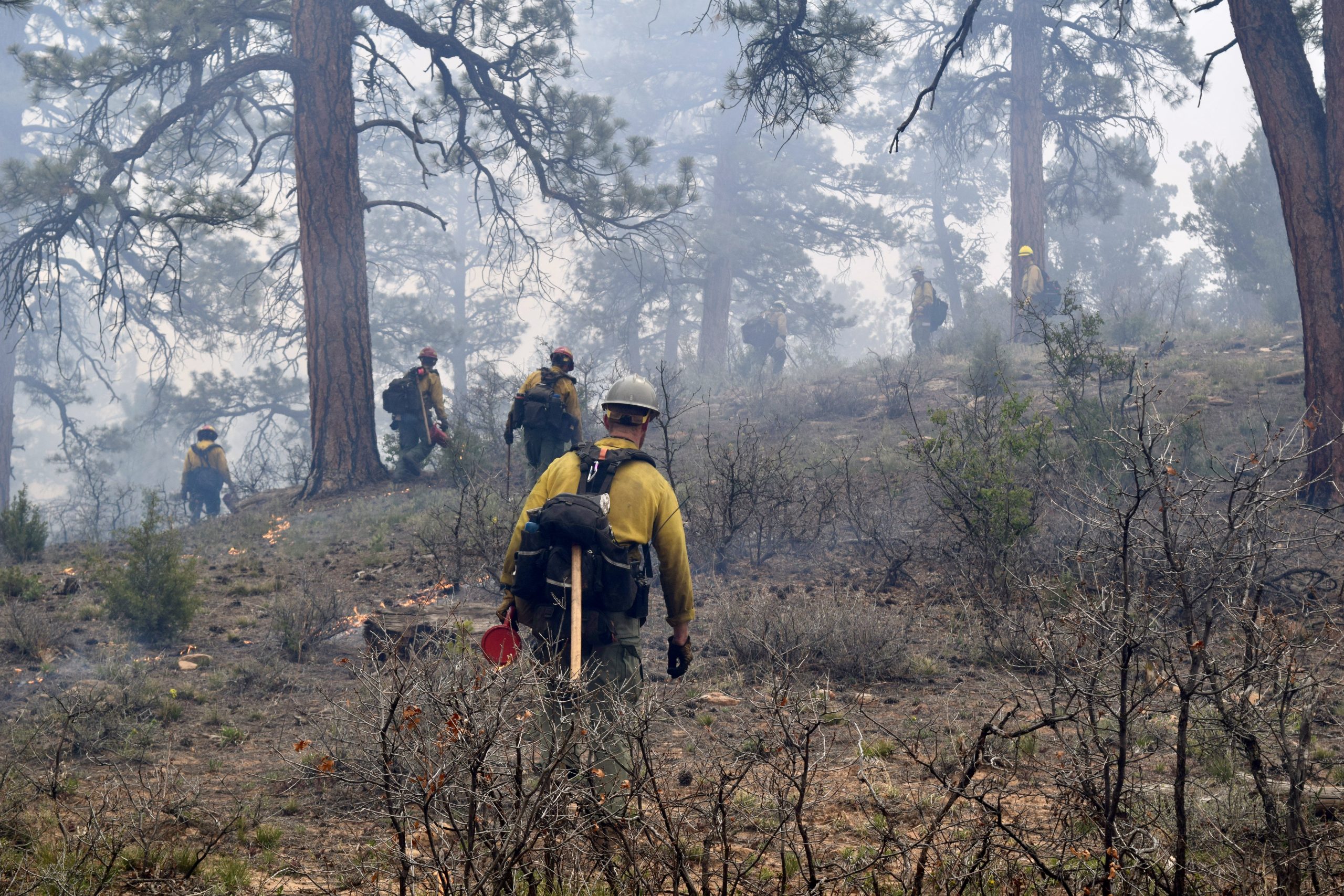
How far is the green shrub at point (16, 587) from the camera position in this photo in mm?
7371

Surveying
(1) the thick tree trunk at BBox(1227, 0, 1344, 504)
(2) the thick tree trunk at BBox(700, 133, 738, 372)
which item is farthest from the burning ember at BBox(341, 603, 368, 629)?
(2) the thick tree trunk at BBox(700, 133, 738, 372)

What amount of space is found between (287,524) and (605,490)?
8386 mm

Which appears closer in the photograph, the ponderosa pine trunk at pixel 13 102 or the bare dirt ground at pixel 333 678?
the bare dirt ground at pixel 333 678

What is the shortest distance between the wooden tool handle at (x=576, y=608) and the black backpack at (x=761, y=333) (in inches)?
723

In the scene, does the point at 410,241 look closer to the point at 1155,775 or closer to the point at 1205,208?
the point at 1205,208

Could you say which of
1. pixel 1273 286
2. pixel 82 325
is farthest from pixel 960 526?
pixel 82 325

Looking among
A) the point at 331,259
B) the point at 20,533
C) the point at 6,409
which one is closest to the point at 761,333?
the point at 331,259

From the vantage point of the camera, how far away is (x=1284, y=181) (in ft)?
27.6

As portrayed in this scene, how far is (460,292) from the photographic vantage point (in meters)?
38.1

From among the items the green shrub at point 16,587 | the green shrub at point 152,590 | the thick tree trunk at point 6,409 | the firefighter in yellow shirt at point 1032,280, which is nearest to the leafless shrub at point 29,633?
the green shrub at point 152,590

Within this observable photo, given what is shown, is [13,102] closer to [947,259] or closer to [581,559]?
[947,259]

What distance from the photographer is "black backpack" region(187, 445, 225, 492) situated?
15469 mm

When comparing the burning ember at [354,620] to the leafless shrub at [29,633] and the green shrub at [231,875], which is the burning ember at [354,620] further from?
the green shrub at [231,875]

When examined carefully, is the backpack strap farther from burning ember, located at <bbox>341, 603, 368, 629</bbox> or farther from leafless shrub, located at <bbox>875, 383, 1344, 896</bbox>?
burning ember, located at <bbox>341, 603, 368, 629</bbox>
